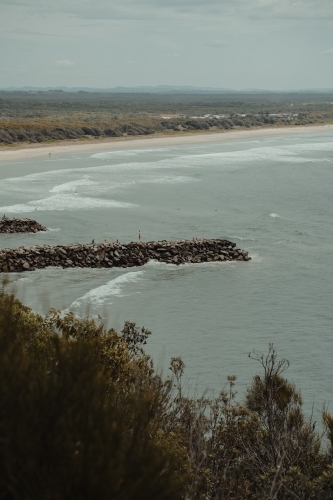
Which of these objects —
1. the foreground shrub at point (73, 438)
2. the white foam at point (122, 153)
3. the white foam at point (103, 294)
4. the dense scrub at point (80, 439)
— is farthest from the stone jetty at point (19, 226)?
the white foam at point (122, 153)

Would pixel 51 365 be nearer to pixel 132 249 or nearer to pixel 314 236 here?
pixel 132 249

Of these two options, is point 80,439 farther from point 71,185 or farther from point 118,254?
point 71,185

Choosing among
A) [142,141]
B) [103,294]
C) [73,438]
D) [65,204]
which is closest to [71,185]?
[65,204]

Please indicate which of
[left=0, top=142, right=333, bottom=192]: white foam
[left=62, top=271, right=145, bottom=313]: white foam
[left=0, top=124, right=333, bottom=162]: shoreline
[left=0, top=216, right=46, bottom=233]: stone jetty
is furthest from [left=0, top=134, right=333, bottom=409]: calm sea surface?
[left=0, top=124, right=333, bottom=162]: shoreline

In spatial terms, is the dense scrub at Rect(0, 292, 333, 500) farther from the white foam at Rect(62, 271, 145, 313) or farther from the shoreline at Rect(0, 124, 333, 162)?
the shoreline at Rect(0, 124, 333, 162)

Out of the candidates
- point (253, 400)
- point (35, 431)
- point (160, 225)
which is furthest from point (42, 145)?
point (35, 431)
